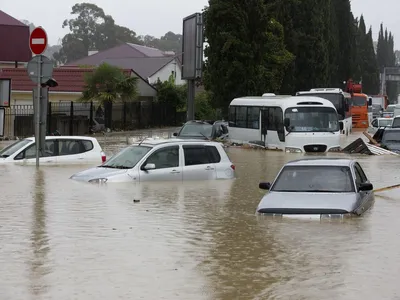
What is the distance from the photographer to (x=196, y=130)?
37.6 meters

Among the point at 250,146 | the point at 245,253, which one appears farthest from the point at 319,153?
the point at 245,253

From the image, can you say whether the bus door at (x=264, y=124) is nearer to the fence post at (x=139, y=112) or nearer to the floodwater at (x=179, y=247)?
the floodwater at (x=179, y=247)

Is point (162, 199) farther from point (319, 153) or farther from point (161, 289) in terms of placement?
point (319, 153)

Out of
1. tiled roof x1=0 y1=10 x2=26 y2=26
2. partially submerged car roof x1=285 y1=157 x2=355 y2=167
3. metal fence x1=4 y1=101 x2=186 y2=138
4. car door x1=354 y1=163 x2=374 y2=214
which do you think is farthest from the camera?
tiled roof x1=0 y1=10 x2=26 y2=26

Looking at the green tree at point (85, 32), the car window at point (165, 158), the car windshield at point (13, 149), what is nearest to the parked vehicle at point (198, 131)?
the car windshield at point (13, 149)

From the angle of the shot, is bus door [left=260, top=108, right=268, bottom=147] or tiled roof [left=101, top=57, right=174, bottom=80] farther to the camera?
tiled roof [left=101, top=57, right=174, bottom=80]

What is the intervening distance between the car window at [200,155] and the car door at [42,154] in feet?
17.0

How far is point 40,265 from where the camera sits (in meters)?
11.1

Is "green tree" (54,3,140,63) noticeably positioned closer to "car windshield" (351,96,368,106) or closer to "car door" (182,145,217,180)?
"car windshield" (351,96,368,106)

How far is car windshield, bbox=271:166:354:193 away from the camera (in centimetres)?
1603

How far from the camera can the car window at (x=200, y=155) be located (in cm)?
2134

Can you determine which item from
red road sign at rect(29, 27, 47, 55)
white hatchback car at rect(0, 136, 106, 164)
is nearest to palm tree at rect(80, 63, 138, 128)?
white hatchback car at rect(0, 136, 106, 164)

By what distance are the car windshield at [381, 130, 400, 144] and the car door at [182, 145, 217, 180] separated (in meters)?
16.8

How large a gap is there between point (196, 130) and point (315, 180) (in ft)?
70.5
